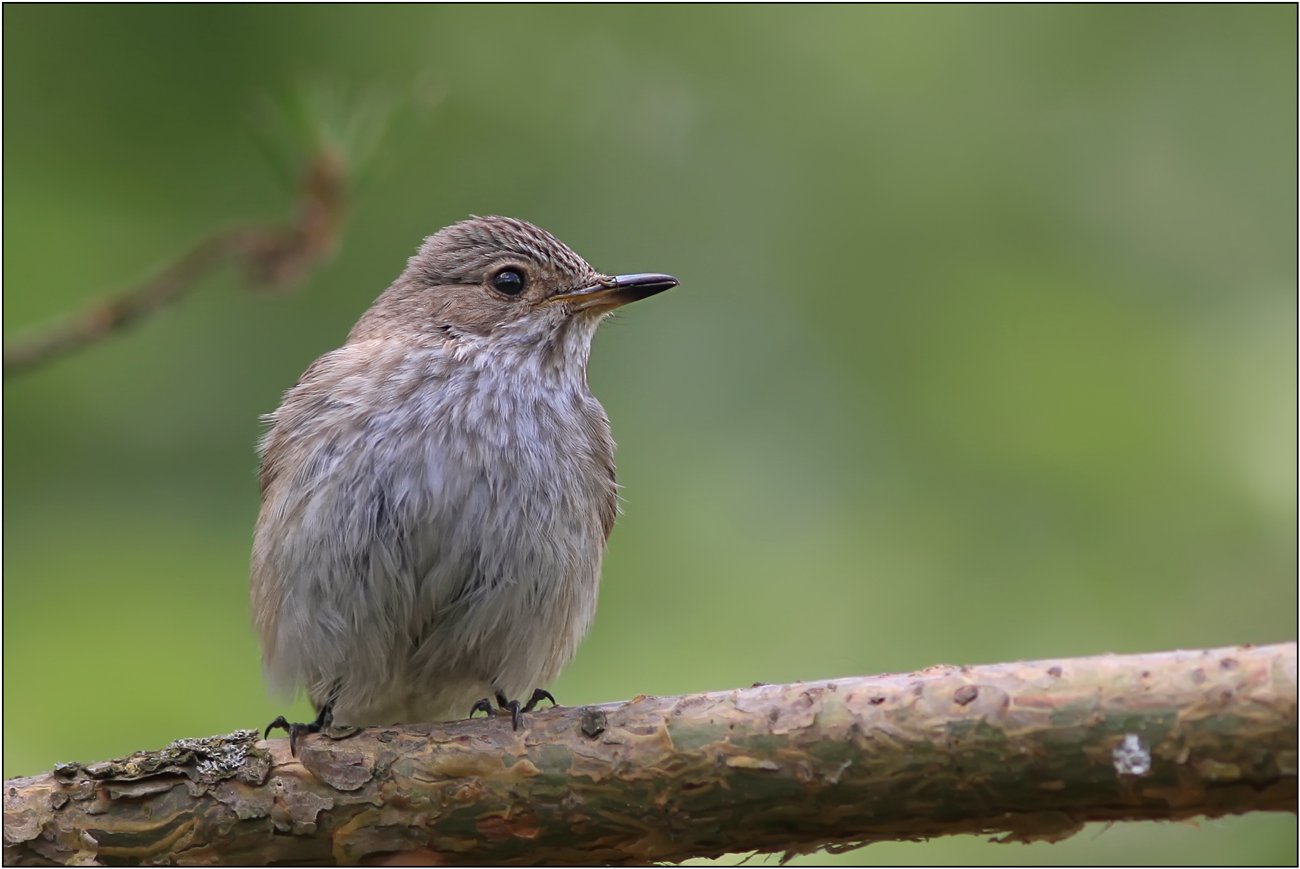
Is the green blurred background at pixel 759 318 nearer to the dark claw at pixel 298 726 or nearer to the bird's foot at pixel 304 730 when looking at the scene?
the dark claw at pixel 298 726

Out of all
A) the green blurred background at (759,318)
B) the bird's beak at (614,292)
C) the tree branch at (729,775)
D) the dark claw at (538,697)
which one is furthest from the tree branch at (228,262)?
the dark claw at (538,697)

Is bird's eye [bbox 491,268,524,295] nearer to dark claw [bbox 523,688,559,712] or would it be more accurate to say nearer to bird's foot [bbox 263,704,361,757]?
dark claw [bbox 523,688,559,712]

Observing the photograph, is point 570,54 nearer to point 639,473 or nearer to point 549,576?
point 639,473

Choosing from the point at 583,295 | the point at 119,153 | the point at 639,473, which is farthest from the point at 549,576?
the point at 119,153

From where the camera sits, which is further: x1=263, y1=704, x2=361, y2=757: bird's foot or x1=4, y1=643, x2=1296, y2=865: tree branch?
x1=263, y1=704, x2=361, y2=757: bird's foot

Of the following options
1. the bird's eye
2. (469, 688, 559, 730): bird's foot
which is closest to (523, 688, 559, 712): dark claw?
(469, 688, 559, 730): bird's foot

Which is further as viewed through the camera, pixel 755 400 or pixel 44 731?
pixel 755 400
